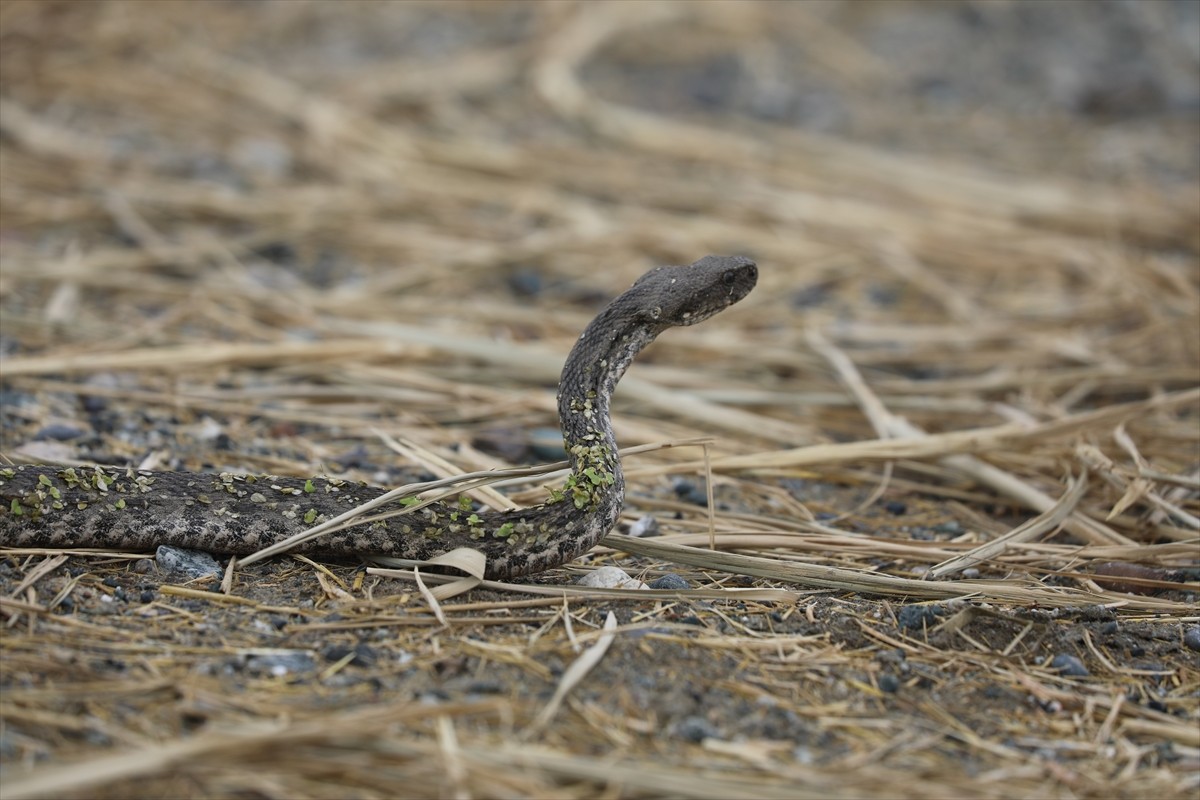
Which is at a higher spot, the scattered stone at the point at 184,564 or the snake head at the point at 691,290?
the snake head at the point at 691,290

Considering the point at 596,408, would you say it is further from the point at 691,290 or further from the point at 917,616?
the point at 917,616

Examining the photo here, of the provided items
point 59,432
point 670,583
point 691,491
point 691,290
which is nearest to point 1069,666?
point 670,583

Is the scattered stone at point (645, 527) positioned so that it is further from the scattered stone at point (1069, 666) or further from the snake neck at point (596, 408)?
the scattered stone at point (1069, 666)

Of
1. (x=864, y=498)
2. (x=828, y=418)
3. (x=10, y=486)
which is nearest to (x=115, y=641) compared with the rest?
(x=10, y=486)

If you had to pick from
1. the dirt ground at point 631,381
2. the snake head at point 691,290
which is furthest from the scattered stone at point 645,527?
the snake head at point 691,290

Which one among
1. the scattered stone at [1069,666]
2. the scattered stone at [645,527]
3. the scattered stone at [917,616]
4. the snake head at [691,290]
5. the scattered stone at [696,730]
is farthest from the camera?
the scattered stone at [645,527]

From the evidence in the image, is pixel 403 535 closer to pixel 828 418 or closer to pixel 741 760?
pixel 741 760
